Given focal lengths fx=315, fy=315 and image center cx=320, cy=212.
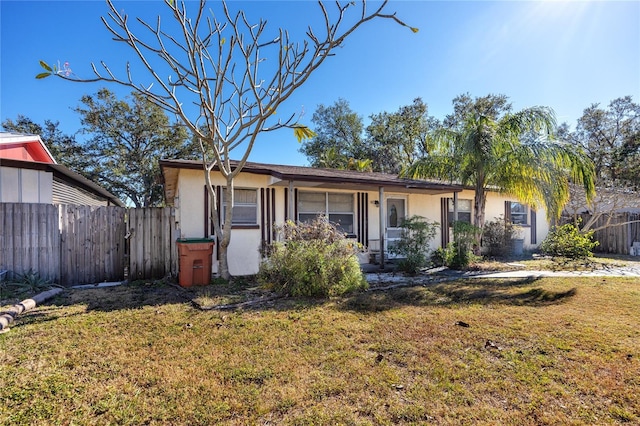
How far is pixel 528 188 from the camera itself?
996 cm

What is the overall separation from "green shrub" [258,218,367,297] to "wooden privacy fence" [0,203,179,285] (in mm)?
3341

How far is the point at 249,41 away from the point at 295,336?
6.72 m

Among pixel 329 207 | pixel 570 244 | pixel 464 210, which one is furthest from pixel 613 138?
pixel 329 207

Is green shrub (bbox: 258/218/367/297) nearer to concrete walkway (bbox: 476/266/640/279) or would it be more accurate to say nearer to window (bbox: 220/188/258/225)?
window (bbox: 220/188/258/225)

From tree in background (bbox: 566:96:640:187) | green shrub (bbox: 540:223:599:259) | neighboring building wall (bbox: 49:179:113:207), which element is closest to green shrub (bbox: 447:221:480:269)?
green shrub (bbox: 540:223:599:259)

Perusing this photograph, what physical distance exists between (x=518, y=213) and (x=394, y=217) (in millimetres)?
6997

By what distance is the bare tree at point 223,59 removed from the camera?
6.45 m

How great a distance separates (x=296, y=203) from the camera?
387 inches

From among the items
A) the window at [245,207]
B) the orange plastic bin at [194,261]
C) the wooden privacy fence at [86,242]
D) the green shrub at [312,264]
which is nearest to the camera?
the green shrub at [312,264]

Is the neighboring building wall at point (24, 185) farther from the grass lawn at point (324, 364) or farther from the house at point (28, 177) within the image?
the grass lawn at point (324, 364)

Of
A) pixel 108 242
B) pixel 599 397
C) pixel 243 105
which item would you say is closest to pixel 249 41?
pixel 243 105

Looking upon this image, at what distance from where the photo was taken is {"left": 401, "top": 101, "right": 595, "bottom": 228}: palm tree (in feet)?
31.2

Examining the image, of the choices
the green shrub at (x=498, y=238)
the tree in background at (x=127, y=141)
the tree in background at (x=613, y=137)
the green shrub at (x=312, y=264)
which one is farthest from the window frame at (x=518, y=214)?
the tree in background at (x=127, y=141)

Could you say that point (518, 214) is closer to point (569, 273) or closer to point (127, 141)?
point (569, 273)
